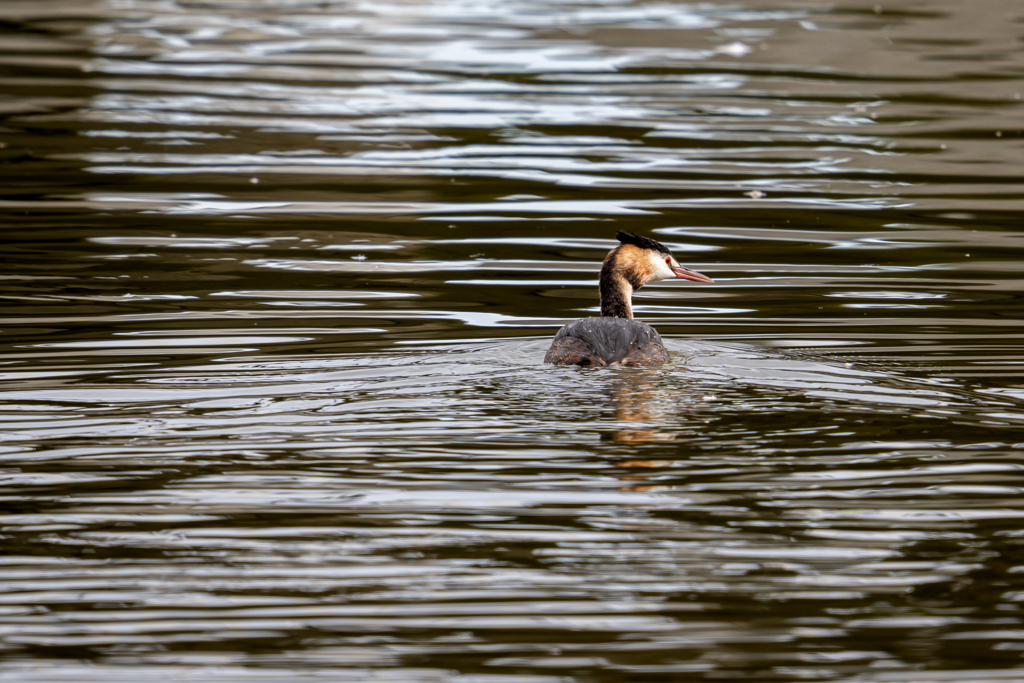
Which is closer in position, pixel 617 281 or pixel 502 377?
pixel 502 377

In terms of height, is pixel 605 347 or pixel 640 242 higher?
pixel 640 242

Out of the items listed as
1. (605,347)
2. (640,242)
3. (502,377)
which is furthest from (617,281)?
(502,377)

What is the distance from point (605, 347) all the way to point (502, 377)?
26.3 inches

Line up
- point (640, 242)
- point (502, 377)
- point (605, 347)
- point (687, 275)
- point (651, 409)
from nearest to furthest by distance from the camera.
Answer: point (651, 409) < point (502, 377) < point (605, 347) < point (640, 242) < point (687, 275)

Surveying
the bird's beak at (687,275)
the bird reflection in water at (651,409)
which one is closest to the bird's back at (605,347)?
the bird reflection in water at (651,409)

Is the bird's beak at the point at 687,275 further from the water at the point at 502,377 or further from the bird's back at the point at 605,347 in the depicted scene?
the bird's back at the point at 605,347

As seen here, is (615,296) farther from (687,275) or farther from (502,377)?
(502,377)

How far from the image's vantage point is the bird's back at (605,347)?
28.4ft

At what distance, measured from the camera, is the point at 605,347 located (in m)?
8.72

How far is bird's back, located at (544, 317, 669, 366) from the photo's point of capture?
8.66 m

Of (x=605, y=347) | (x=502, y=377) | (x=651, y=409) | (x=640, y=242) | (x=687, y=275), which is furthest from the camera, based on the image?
(x=687, y=275)

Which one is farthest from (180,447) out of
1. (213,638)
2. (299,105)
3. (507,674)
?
(299,105)

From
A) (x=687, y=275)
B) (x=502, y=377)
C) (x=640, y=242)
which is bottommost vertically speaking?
(x=502, y=377)

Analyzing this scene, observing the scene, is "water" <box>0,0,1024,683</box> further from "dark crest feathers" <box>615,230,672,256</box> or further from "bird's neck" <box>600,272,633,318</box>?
"dark crest feathers" <box>615,230,672,256</box>
